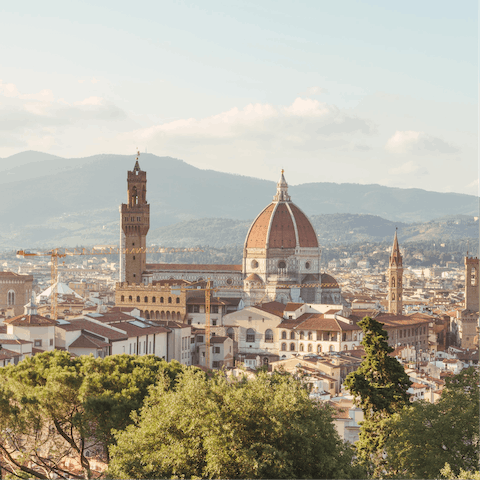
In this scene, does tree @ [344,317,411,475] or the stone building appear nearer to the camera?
tree @ [344,317,411,475]

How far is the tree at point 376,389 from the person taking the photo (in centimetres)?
2353

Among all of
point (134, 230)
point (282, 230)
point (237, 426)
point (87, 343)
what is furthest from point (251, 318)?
point (237, 426)

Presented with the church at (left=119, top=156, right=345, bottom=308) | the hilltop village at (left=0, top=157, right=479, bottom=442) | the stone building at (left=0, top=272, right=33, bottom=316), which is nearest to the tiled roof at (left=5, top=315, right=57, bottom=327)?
the hilltop village at (left=0, top=157, right=479, bottom=442)

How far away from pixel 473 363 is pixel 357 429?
30248mm

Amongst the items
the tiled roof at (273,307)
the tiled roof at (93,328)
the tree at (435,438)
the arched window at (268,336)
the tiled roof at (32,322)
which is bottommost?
the arched window at (268,336)

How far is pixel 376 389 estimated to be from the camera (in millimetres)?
24422

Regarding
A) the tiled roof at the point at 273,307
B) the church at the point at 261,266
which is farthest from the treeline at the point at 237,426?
the church at the point at 261,266

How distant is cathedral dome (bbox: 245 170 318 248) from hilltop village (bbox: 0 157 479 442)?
103 mm

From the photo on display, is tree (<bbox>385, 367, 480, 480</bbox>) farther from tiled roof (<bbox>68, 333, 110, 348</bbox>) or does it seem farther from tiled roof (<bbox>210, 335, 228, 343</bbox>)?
tiled roof (<bbox>210, 335, 228, 343</bbox>)

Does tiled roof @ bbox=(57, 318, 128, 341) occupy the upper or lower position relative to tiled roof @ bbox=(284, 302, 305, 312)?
upper

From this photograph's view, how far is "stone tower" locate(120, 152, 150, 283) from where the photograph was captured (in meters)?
78.1

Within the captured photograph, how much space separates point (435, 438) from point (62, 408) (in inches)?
428

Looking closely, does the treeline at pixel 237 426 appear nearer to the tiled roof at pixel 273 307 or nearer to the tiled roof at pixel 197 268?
the tiled roof at pixel 273 307

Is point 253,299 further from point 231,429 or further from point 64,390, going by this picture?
point 231,429
